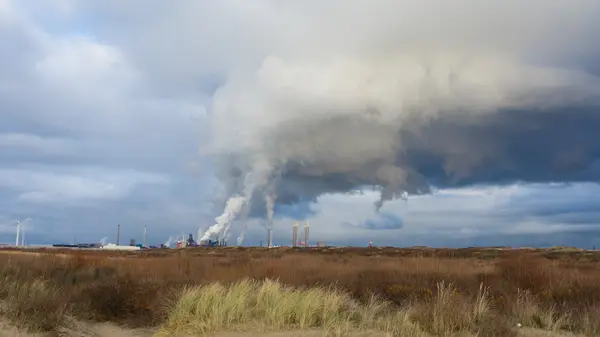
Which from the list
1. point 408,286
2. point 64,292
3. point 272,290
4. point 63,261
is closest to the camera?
point 272,290

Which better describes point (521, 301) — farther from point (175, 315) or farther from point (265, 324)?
point (175, 315)

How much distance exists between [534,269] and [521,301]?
8.00 m

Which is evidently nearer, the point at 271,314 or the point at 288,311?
the point at 271,314

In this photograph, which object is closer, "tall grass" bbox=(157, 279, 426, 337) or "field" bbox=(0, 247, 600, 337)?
"field" bbox=(0, 247, 600, 337)

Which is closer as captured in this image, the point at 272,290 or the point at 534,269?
the point at 272,290

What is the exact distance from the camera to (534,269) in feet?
73.7

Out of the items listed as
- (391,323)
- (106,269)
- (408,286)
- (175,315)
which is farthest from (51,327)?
(106,269)

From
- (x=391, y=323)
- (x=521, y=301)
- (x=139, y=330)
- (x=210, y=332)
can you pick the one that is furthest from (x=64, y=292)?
(x=521, y=301)

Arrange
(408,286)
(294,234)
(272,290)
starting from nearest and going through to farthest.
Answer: (272,290), (408,286), (294,234)

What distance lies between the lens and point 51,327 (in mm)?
11875

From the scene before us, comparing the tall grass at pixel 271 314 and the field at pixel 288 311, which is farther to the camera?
the tall grass at pixel 271 314

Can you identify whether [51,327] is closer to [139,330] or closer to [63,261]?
[139,330]

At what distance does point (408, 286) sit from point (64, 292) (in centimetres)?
1087

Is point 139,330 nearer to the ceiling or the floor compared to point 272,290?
nearer to the floor
